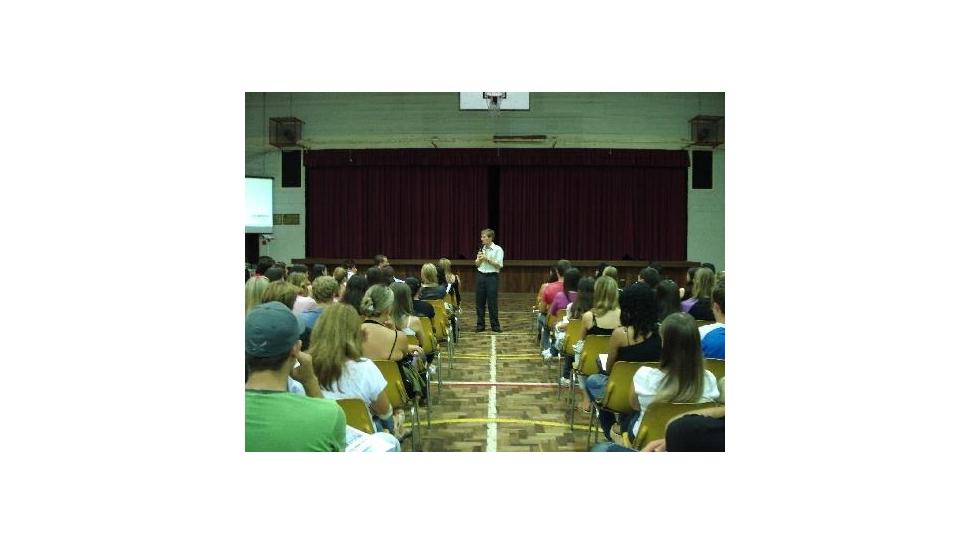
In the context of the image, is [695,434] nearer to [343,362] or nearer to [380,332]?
[343,362]

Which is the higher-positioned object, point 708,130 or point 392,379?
point 708,130

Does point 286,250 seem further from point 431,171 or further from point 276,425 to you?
point 276,425

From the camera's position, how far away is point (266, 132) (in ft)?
49.3

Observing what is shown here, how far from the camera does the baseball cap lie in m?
2.47

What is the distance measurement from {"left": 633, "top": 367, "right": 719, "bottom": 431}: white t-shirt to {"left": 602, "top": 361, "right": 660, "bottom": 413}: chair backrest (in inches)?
16.4

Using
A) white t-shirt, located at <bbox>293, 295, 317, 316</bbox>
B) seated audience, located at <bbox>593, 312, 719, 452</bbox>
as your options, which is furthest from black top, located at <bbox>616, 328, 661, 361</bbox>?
white t-shirt, located at <bbox>293, 295, 317, 316</bbox>

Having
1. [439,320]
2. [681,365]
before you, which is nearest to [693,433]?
[681,365]

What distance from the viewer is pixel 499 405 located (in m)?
5.70

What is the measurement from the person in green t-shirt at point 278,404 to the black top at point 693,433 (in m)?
1.14

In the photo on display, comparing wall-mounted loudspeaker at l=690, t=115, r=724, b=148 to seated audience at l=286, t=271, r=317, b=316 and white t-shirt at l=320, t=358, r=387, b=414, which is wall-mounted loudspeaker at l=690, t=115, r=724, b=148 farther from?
white t-shirt at l=320, t=358, r=387, b=414

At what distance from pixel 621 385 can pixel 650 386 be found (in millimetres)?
524
